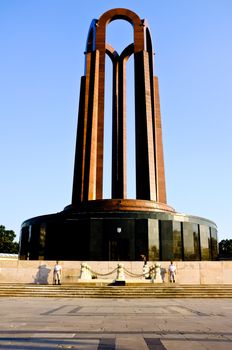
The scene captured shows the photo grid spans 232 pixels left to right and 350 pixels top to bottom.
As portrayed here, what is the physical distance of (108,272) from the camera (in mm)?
22312

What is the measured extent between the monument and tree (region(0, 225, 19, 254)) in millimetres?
54242

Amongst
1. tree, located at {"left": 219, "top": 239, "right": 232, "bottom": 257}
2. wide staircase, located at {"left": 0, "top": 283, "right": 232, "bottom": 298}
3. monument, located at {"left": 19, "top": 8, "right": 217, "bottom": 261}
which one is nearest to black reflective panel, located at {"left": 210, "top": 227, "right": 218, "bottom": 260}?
monument, located at {"left": 19, "top": 8, "right": 217, "bottom": 261}

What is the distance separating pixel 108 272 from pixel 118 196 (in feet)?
52.3

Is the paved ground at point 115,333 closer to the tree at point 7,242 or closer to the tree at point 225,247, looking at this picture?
the tree at point 7,242

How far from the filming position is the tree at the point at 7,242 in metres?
82.6

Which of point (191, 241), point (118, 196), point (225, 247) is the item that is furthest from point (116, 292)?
point (225, 247)

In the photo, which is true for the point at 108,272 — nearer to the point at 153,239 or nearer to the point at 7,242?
the point at 153,239

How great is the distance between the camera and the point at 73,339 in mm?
5734

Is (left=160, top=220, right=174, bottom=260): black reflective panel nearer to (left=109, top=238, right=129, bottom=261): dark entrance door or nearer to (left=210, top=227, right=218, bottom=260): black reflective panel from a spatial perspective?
(left=109, top=238, right=129, bottom=261): dark entrance door

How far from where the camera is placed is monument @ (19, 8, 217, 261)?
2647 centimetres

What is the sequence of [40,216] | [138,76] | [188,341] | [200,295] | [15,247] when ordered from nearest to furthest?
[188,341], [200,295], [40,216], [138,76], [15,247]

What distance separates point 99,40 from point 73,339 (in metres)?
36.4

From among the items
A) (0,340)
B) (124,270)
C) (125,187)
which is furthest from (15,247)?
(0,340)

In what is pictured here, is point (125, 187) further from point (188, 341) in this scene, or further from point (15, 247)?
point (15, 247)
